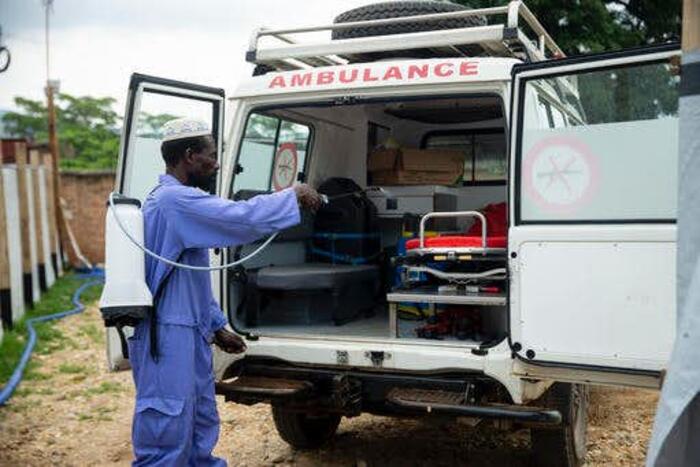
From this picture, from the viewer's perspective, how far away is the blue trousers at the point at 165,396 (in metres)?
3.32

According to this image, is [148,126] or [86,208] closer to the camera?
[148,126]

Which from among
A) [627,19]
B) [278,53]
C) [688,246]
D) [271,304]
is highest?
[627,19]

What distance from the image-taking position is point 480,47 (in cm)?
468

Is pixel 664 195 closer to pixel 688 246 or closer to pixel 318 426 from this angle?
pixel 688 246

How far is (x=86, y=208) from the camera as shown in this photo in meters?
16.5

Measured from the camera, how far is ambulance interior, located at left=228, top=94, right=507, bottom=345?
164 inches

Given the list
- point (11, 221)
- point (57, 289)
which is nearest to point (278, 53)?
point (11, 221)

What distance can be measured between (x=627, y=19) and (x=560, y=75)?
814 cm

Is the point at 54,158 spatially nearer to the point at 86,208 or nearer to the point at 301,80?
the point at 86,208

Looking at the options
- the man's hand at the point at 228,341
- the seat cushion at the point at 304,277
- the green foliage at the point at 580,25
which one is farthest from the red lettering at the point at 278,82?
the green foliage at the point at 580,25

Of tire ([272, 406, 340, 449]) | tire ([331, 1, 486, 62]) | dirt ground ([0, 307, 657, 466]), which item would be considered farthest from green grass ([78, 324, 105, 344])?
tire ([331, 1, 486, 62])

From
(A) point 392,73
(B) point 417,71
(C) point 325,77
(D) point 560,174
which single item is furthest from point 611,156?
(C) point 325,77

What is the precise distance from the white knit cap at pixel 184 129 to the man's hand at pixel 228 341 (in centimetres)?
98

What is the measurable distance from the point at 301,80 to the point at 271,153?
105 centimetres
